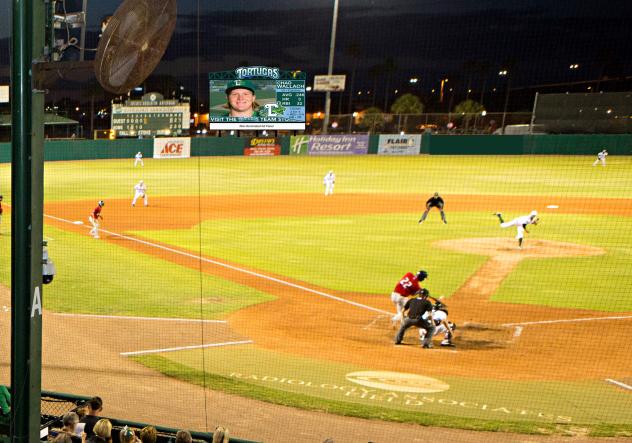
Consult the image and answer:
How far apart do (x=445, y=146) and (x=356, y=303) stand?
4299cm

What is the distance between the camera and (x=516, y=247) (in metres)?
23.1

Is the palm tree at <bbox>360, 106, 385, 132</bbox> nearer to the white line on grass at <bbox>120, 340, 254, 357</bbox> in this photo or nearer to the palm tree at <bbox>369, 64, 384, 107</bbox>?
the white line on grass at <bbox>120, 340, 254, 357</bbox>

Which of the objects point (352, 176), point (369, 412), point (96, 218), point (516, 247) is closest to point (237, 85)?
point (96, 218)

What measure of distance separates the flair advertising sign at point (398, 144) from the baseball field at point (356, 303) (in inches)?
811

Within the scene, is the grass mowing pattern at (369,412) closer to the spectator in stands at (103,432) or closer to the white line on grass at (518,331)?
the white line on grass at (518,331)

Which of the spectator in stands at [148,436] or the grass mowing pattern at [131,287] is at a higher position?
the spectator in stands at [148,436]

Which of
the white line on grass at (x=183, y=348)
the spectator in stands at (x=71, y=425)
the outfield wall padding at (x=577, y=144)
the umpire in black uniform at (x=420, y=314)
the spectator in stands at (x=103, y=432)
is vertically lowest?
the white line on grass at (x=183, y=348)

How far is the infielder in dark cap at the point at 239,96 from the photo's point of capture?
1431 inches

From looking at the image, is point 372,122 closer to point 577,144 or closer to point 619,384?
point 577,144

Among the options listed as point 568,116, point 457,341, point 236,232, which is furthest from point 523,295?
point 568,116

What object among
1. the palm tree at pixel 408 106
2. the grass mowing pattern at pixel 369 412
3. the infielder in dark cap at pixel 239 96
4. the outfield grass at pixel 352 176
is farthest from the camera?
the palm tree at pixel 408 106

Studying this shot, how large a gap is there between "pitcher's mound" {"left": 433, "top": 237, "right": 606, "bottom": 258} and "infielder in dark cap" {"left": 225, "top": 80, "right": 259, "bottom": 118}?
1598 centimetres

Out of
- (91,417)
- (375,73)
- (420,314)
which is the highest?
(375,73)

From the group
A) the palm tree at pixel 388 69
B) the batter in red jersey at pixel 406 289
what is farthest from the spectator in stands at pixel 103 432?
the palm tree at pixel 388 69
